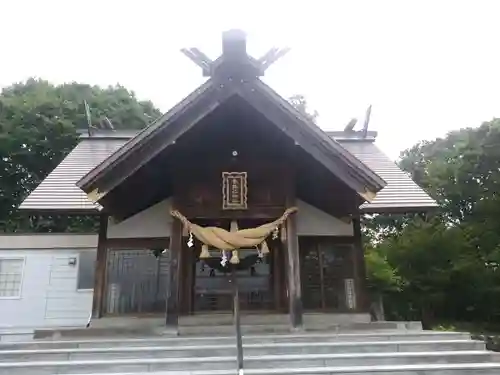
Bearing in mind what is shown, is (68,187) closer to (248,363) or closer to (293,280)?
(293,280)

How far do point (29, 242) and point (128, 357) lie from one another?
728 cm

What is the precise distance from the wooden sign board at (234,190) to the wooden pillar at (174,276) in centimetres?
85

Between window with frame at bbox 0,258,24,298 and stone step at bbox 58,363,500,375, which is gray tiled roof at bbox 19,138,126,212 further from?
stone step at bbox 58,363,500,375

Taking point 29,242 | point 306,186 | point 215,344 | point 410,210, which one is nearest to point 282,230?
point 306,186

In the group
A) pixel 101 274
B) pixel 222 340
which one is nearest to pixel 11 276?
pixel 101 274

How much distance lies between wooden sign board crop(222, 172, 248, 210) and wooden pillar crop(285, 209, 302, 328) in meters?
0.87

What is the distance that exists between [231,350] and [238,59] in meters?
4.03

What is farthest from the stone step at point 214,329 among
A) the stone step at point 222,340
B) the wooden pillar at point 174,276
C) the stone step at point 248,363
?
the stone step at point 248,363

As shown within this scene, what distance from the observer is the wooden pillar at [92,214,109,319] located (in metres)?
8.05

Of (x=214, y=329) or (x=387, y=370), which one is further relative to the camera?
(x=214, y=329)

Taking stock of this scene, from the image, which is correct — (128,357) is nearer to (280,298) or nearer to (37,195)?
(280,298)

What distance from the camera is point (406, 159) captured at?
28453mm

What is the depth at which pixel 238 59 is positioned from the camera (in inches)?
Answer: 270

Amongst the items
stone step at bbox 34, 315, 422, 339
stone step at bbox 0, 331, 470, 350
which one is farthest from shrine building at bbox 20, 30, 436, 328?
stone step at bbox 0, 331, 470, 350
